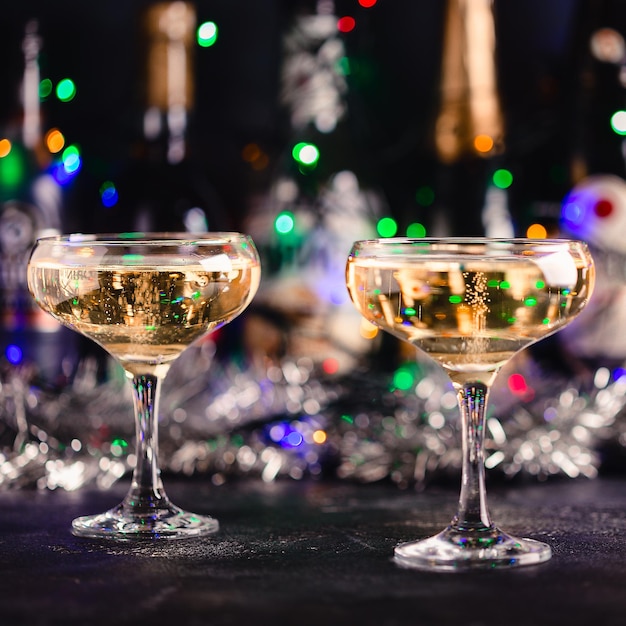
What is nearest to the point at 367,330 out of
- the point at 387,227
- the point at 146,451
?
the point at 387,227

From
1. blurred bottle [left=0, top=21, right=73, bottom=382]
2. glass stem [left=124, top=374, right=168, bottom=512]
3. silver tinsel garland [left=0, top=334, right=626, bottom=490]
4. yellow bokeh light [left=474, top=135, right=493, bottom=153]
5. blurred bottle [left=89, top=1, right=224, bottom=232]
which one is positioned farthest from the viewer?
yellow bokeh light [left=474, top=135, right=493, bottom=153]

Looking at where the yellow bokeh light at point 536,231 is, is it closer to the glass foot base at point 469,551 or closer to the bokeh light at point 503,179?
the bokeh light at point 503,179

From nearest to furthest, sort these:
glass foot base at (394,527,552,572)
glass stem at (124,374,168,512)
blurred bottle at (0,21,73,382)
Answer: glass foot base at (394,527,552,572)
glass stem at (124,374,168,512)
blurred bottle at (0,21,73,382)

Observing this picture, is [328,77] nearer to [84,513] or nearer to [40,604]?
[84,513]

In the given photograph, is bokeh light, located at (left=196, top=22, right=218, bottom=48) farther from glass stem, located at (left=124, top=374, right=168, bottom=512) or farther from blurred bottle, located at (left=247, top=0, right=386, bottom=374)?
glass stem, located at (left=124, top=374, right=168, bottom=512)

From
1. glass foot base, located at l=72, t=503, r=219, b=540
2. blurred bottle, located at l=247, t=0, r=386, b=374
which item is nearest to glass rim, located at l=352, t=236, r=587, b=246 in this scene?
glass foot base, located at l=72, t=503, r=219, b=540

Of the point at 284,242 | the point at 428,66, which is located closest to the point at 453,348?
the point at 284,242

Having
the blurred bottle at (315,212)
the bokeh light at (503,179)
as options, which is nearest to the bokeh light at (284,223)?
the blurred bottle at (315,212)
